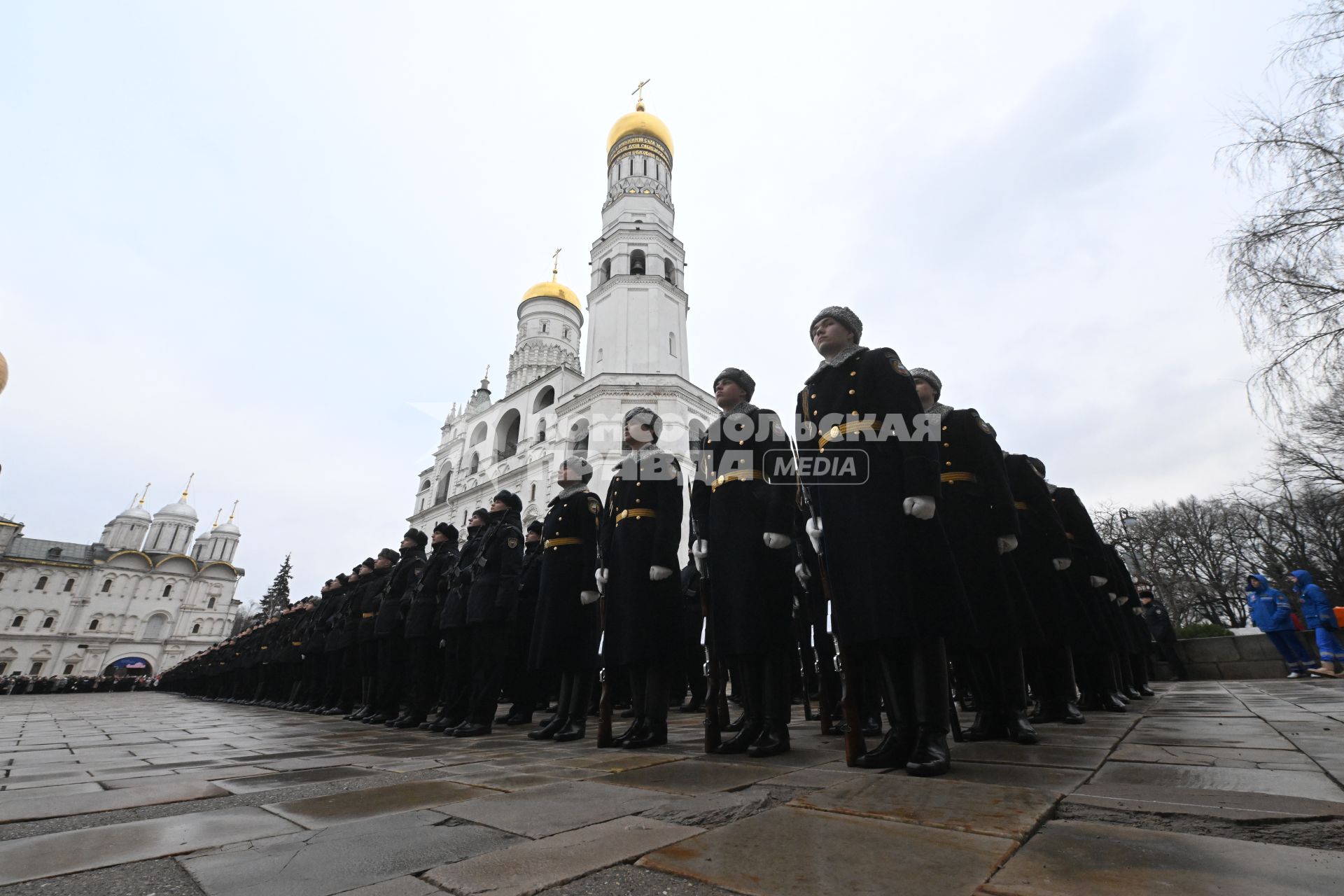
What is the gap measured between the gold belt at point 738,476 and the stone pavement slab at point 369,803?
6.83ft

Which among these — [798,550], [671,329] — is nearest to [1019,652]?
[798,550]

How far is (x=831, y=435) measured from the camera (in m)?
3.13

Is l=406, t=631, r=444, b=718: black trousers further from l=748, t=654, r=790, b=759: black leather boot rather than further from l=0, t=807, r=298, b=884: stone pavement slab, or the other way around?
l=0, t=807, r=298, b=884: stone pavement slab

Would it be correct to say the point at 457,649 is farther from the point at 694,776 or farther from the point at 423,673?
the point at 694,776

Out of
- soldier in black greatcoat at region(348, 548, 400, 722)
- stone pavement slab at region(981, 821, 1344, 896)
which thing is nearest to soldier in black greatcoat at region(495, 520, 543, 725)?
soldier in black greatcoat at region(348, 548, 400, 722)

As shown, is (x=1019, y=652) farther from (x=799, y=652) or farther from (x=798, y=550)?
(x=799, y=652)

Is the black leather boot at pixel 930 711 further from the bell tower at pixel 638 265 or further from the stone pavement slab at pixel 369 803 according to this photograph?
the bell tower at pixel 638 265

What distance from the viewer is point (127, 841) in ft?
5.65

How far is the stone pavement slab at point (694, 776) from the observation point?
90.0 inches

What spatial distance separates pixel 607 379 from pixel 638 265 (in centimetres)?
770

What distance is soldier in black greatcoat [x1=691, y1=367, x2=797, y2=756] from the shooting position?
3377 millimetres

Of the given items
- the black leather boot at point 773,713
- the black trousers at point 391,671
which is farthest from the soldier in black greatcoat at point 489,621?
the black leather boot at point 773,713

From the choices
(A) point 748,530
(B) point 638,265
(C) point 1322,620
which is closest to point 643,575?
(A) point 748,530

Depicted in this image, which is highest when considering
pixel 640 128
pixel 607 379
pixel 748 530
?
pixel 640 128
